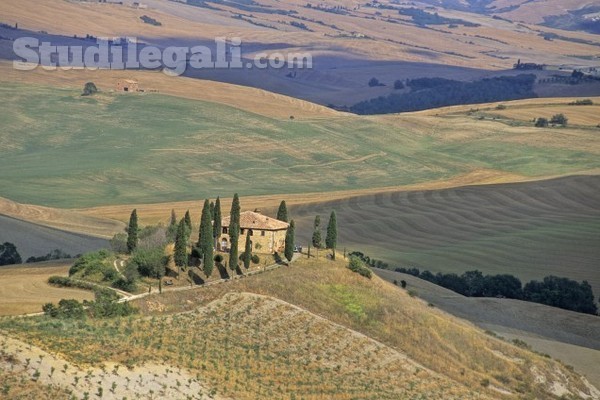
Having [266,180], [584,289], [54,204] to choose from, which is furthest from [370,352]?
[266,180]

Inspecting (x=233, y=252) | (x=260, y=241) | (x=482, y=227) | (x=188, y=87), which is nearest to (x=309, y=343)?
(x=233, y=252)

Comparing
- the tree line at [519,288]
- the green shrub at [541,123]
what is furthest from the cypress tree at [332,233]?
the green shrub at [541,123]

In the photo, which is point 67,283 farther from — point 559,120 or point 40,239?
point 559,120

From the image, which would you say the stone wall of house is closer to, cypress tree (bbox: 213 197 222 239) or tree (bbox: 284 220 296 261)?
cypress tree (bbox: 213 197 222 239)

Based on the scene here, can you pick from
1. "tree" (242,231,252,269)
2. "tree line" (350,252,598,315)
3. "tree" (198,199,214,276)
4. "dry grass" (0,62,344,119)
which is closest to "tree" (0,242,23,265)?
"tree" (242,231,252,269)

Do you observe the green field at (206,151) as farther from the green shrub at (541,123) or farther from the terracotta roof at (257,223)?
the terracotta roof at (257,223)

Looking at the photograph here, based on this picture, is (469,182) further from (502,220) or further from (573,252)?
(573,252)
